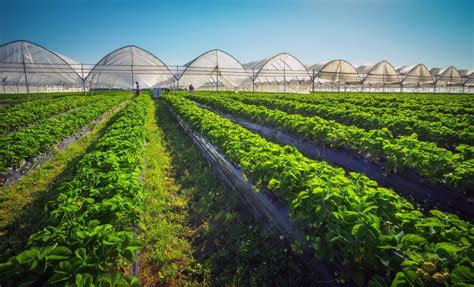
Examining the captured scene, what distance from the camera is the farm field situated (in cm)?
193

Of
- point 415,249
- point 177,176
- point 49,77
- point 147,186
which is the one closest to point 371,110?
point 177,176

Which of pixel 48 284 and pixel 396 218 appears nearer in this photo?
pixel 48 284

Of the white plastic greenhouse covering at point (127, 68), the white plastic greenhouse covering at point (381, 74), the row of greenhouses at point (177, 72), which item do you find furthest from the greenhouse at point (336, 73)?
the white plastic greenhouse covering at point (127, 68)


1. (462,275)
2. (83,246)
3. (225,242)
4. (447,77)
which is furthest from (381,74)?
(83,246)

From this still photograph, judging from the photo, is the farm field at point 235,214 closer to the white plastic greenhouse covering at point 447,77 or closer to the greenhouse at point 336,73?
the greenhouse at point 336,73

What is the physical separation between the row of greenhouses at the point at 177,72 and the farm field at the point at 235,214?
103ft

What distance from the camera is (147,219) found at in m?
4.18

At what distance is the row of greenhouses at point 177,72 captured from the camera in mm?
36969

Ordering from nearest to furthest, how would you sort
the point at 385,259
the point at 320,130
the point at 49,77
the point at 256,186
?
the point at 385,259
the point at 256,186
the point at 320,130
the point at 49,77

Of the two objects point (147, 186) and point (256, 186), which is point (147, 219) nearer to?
point (147, 186)

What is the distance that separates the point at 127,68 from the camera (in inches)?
1543

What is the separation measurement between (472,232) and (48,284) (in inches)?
118

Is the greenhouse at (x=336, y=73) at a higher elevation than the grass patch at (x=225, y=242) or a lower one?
higher

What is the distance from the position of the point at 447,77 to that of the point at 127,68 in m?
53.7
